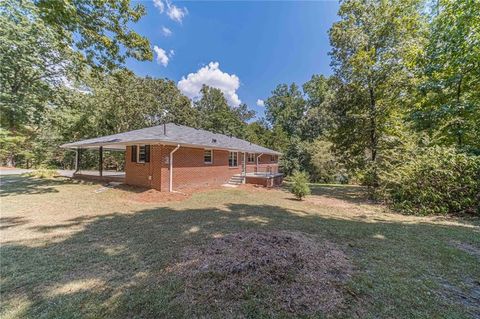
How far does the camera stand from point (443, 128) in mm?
9570

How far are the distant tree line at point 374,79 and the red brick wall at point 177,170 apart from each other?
399cm

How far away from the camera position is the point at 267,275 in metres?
3.08

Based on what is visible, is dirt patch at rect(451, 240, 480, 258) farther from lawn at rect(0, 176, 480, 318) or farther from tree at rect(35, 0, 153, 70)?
tree at rect(35, 0, 153, 70)

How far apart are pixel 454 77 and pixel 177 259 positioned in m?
12.6

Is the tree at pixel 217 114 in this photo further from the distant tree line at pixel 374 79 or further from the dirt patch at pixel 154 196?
the dirt patch at pixel 154 196

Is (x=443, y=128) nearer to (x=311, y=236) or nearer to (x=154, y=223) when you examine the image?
(x=311, y=236)

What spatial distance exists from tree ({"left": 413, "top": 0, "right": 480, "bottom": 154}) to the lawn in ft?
14.9

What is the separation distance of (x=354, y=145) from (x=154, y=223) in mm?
13541

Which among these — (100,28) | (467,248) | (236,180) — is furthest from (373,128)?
(100,28)

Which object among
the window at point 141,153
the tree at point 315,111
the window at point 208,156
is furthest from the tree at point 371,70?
the tree at point 315,111

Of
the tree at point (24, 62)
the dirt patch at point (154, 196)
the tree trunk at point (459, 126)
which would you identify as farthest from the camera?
the dirt patch at point (154, 196)

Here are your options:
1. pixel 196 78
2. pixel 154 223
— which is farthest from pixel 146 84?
pixel 154 223

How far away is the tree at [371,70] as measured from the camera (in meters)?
11.9

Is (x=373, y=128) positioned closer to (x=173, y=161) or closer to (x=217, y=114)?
(x=173, y=161)
